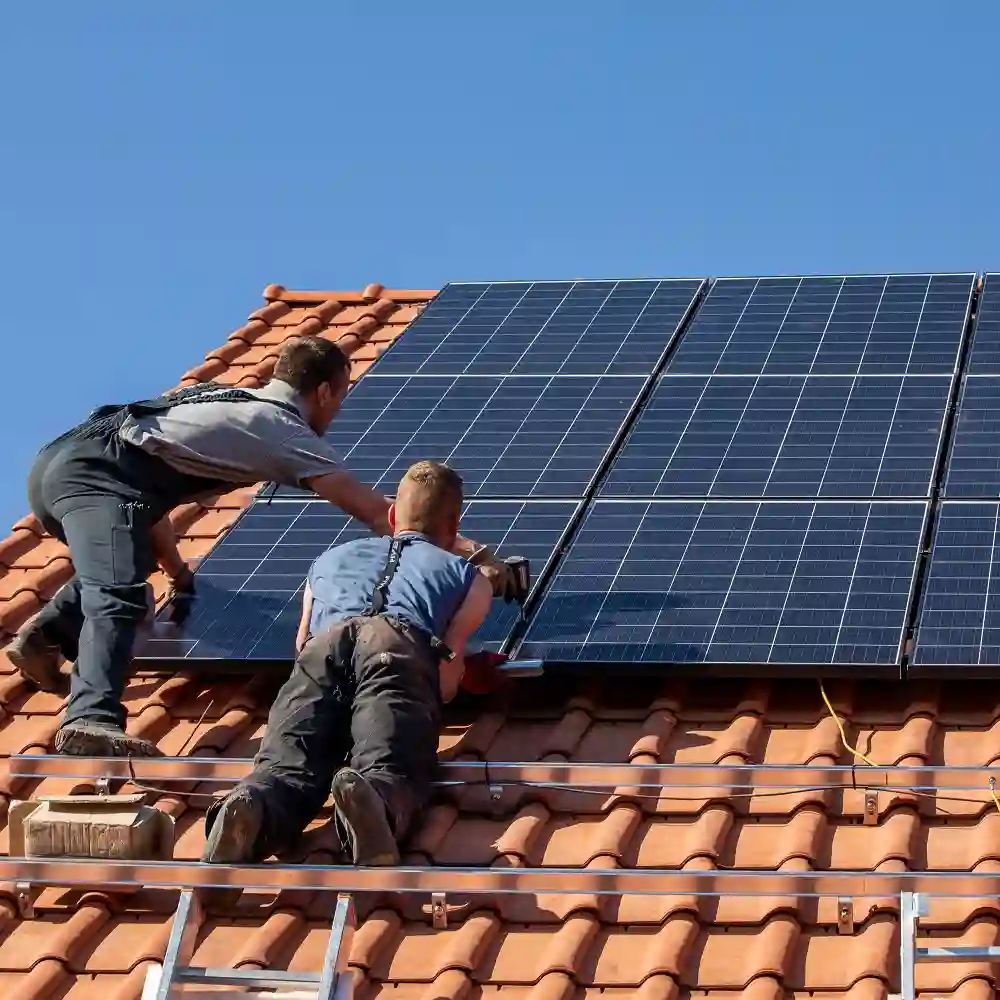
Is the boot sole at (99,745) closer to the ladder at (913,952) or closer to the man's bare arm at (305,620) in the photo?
the man's bare arm at (305,620)

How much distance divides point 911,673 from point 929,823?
887 mm

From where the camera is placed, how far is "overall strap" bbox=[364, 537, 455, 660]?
7.96 m

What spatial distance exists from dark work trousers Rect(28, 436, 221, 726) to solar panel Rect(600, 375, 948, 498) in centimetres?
218

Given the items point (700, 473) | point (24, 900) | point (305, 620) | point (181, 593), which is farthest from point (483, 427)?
point (24, 900)

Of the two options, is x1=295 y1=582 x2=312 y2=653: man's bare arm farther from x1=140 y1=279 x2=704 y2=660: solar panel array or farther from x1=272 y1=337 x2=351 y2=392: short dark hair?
x1=272 y1=337 x2=351 y2=392: short dark hair

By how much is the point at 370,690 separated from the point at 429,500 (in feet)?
3.41

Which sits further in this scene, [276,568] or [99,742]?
[276,568]

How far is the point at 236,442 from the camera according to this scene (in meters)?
8.88

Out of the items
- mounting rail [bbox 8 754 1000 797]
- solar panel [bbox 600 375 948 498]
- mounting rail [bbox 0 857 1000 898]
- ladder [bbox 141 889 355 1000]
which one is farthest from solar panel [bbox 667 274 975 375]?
ladder [bbox 141 889 355 1000]

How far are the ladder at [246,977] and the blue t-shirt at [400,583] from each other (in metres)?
1.58

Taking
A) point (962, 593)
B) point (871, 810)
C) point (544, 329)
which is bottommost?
point (544, 329)

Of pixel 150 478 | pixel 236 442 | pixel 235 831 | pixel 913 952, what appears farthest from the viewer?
pixel 150 478

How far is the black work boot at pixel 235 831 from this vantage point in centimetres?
716

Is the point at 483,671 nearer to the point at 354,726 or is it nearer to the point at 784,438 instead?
the point at 354,726
